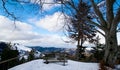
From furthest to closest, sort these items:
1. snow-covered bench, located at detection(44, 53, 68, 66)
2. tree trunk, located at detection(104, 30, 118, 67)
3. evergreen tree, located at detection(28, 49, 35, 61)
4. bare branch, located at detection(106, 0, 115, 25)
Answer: evergreen tree, located at detection(28, 49, 35, 61) → snow-covered bench, located at detection(44, 53, 68, 66) → tree trunk, located at detection(104, 30, 118, 67) → bare branch, located at detection(106, 0, 115, 25)

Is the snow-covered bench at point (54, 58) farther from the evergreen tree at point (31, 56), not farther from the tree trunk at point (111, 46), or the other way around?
the tree trunk at point (111, 46)

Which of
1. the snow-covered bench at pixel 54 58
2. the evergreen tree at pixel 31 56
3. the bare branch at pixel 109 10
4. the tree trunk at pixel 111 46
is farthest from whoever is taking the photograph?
the evergreen tree at pixel 31 56

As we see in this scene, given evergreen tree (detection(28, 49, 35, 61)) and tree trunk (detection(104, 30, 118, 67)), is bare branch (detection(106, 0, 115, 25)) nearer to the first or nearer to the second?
tree trunk (detection(104, 30, 118, 67))

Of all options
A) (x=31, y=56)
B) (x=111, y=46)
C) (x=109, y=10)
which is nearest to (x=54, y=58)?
(x=31, y=56)

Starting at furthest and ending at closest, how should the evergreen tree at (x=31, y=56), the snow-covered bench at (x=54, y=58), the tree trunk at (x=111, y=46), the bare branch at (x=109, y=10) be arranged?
the evergreen tree at (x=31, y=56)
the snow-covered bench at (x=54, y=58)
the tree trunk at (x=111, y=46)
the bare branch at (x=109, y=10)

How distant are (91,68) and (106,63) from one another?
1255 millimetres

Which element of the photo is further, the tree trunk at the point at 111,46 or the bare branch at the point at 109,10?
the tree trunk at the point at 111,46

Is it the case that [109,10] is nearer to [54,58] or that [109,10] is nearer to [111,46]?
[111,46]

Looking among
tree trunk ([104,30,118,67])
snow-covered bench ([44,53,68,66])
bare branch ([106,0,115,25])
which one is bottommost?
snow-covered bench ([44,53,68,66])

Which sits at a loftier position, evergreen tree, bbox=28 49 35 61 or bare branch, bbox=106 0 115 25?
bare branch, bbox=106 0 115 25

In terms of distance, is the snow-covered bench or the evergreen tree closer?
the snow-covered bench

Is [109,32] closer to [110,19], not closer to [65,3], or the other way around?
[110,19]

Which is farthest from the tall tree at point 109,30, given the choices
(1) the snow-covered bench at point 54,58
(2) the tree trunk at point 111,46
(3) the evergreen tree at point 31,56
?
(3) the evergreen tree at point 31,56

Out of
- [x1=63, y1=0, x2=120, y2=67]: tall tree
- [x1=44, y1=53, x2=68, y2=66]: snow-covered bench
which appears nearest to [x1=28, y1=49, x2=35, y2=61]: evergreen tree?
[x1=44, y1=53, x2=68, y2=66]: snow-covered bench
